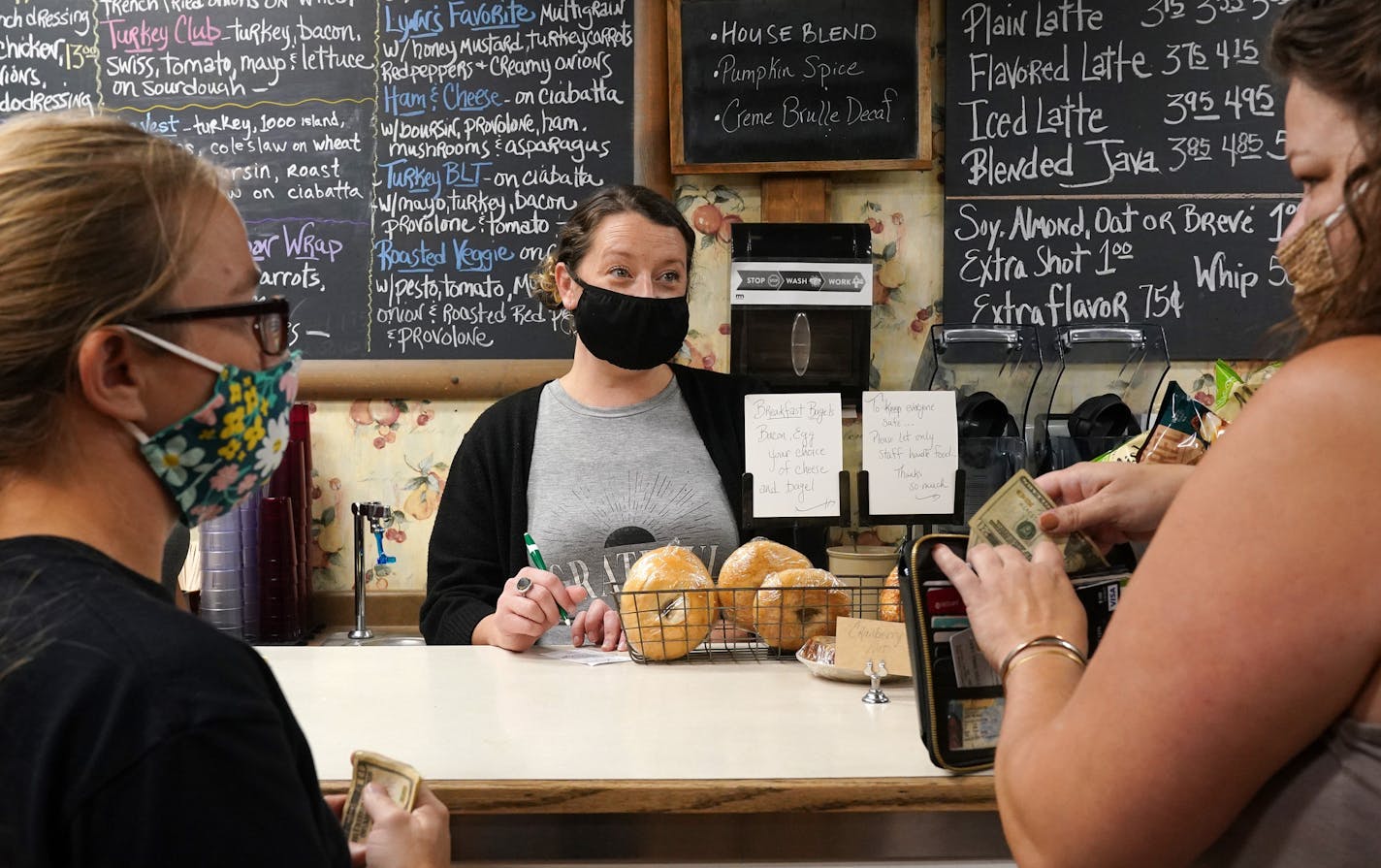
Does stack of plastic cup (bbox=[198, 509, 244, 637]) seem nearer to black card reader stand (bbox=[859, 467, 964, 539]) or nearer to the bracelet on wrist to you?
black card reader stand (bbox=[859, 467, 964, 539])

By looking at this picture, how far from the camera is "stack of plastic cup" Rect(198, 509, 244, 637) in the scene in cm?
280

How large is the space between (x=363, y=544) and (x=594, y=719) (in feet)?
5.35

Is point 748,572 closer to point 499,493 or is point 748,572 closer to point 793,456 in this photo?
point 793,456

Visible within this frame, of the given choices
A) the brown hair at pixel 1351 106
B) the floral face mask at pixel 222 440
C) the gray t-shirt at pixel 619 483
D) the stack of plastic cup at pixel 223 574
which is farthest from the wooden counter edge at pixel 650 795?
the stack of plastic cup at pixel 223 574

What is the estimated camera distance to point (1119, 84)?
9.55ft

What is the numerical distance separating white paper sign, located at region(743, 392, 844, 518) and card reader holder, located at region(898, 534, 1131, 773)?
2.43 feet

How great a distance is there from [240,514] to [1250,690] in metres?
2.53

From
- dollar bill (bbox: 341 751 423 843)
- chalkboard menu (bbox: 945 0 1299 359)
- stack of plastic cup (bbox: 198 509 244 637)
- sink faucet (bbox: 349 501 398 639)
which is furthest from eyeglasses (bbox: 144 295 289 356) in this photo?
chalkboard menu (bbox: 945 0 1299 359)

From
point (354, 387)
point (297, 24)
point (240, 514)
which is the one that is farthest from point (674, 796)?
point (297, 24)

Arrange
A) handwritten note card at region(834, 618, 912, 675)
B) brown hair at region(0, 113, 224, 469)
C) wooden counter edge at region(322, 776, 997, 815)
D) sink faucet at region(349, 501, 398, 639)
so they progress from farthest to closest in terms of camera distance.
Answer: sink faucet at region(349, 501, 398, 639)
handwritten note card at region(834, 618, 912, 675)
wooden counter edge at region(322, 776, 997, 815)
brown hair at region(0, 113, 224, 469)

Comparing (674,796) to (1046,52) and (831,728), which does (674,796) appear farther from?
(1046,52)

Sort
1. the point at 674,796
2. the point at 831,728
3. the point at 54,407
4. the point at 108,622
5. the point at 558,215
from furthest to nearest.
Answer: the point at 558,215 → the point at 831,728 → the point at 674,796 → the point at 54,407 → the point at 108,622

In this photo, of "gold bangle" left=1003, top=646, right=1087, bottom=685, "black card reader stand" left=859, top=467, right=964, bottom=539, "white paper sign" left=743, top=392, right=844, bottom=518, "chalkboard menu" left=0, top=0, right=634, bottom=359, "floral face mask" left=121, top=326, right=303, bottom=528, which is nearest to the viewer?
"floral face mask" left=121, top=326, right=303, bottom=528

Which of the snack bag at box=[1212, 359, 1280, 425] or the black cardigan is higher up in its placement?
the snack bag at box=[1212, 359, 1280, 425]
